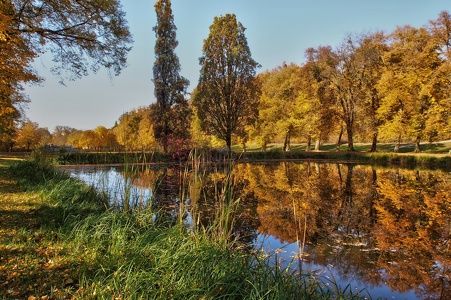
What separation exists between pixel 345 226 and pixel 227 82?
19047mm

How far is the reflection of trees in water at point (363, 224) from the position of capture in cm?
380

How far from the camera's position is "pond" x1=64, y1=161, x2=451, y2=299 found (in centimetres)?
363

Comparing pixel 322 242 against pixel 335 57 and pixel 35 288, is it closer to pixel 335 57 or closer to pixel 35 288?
pixel 35 288

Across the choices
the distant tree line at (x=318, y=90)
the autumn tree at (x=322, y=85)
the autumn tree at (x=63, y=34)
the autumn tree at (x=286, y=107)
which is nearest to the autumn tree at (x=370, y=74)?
the distant tree line at (x=318, y=90)

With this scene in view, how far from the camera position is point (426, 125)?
2164 centimetres

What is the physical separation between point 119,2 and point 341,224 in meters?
9.31

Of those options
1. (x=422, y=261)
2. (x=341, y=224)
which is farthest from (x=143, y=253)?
(x=341, y=224)

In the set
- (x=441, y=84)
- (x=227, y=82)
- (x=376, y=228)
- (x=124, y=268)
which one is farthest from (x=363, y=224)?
(x=441, y=84)

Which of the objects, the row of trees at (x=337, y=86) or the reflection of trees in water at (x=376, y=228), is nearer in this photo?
the reflection of trees in water at (x=376, y=228)

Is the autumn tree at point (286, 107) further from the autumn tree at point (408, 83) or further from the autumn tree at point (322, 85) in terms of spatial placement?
the autumn tree at point (408, 83)

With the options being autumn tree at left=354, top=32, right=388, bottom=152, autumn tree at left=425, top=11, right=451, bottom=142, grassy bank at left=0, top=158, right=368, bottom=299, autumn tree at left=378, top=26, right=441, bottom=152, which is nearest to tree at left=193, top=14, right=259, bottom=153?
autumn tree at left=354, top=32, right=388, bottom=152

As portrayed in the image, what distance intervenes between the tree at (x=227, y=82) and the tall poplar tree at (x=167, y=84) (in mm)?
3489

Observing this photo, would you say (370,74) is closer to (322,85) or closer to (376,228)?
(322,85)

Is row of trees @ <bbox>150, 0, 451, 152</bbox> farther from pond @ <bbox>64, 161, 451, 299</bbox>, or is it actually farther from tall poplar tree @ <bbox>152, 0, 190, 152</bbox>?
pond @ <bbox>64, 161, 451, 299</bbox>
